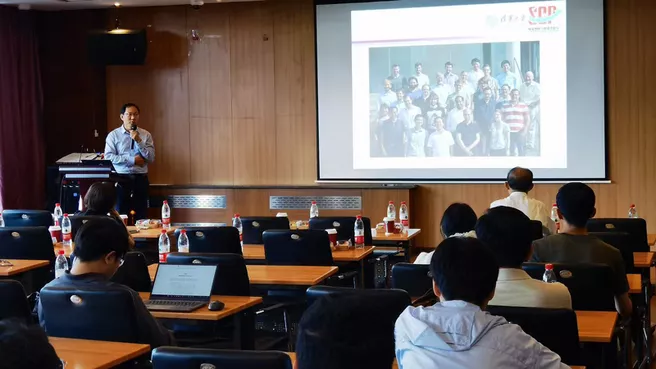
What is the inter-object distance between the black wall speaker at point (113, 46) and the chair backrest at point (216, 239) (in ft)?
15.3

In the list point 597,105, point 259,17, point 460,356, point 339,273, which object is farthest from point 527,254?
point 259,17

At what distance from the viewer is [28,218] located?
23.1 feet

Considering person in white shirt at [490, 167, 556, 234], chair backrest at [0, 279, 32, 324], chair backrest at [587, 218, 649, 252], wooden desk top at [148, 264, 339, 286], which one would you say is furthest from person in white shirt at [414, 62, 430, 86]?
chair backrest at [0, 279, 32, 324]

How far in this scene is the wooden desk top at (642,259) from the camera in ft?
16.9

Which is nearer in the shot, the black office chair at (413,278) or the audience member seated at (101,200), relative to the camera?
the black office chair at (413,278)

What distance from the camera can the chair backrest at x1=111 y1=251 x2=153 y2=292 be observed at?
14.9ft

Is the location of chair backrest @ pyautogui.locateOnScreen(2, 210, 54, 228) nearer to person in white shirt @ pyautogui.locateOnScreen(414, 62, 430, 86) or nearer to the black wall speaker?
the black wall speaker

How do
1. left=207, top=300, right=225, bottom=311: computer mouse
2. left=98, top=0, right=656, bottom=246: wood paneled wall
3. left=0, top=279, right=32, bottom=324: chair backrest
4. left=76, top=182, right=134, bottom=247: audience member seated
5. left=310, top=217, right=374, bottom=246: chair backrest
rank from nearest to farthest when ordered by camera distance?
left=0, top=279, right=32, bottom=324: chair backrest < left=207, top=300, right=225, bottom=311: computer mouse < left=76, top=182, right=134, bottom=247: audience member seated < left=310, top=217, right=374, bottom=246: chair backrest < left=98, top=0, right=656, bottom=246: wood paneled wall

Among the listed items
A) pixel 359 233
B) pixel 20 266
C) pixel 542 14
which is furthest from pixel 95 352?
pixel 542 14

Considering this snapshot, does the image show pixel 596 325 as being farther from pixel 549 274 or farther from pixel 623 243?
pixel 623 243

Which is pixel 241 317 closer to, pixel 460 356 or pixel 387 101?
pixel 460 356

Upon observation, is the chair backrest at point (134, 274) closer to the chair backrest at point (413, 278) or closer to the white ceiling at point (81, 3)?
the chair backrest at point (413, 278)

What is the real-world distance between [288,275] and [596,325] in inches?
75.7

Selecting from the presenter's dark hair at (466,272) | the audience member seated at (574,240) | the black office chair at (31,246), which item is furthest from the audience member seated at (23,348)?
the black office chair at (31,246)
